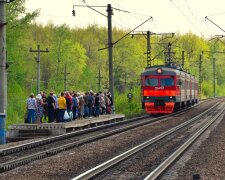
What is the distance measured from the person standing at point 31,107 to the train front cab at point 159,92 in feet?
39.9

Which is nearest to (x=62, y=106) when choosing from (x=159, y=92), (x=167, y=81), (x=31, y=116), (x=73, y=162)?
(x=31, y=116)

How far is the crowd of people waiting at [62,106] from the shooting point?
71.2 feet

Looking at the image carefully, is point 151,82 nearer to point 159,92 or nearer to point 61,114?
point 159,92

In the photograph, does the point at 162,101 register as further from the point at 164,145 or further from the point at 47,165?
the point at 47,165

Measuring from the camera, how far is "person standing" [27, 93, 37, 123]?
2105 centimetres

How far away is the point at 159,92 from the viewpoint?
1276 inches

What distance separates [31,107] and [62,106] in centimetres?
168

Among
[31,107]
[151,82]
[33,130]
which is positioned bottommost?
[33,130]

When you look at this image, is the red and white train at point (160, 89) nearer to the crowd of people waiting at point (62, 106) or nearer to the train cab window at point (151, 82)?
the train cab window at point (151, 82)

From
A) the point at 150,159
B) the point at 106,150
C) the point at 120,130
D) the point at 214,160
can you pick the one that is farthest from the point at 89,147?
the point at 120,130

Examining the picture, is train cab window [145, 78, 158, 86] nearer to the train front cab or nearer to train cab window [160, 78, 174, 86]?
the train front cab

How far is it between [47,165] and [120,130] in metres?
10.2

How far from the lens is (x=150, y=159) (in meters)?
12.8

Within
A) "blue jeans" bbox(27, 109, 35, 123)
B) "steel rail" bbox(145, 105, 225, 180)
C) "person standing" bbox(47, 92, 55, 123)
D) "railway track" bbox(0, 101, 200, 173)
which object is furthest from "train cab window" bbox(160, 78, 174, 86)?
"steel rail" bbox(145, 105, 225, 180)
